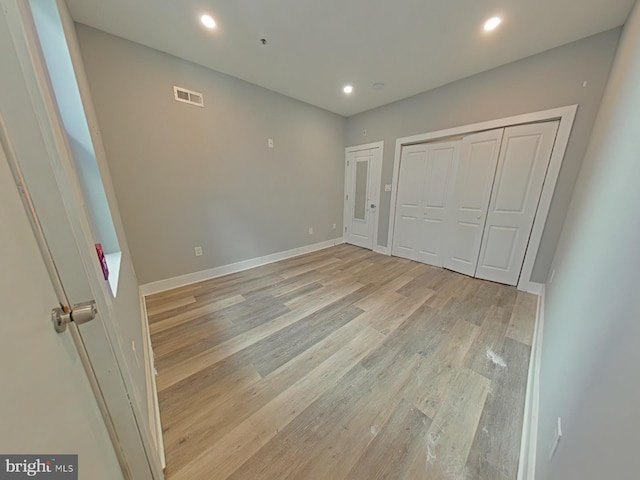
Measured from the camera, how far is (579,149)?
7.20ft

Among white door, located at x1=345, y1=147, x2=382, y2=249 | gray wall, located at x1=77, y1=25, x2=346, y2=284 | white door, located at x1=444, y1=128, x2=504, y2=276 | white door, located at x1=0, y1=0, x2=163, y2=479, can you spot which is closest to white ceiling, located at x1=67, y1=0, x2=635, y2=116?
gray wall, located at x1=77, y1=25, x2=346, y2=284

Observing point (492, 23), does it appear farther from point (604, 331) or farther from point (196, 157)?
point (196, 157)

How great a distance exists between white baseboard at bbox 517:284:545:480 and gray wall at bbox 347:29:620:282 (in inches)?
59.4

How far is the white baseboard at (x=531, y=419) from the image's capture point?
99cm

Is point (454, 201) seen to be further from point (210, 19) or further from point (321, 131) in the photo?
point (210, 19)

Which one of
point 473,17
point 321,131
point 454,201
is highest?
point 473,17

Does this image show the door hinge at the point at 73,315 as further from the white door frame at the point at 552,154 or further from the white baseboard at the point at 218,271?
A: the white door frame at the point at 552,154

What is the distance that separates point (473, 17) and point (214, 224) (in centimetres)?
341

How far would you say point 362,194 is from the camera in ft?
14.2

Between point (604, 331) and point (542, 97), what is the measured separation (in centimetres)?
283

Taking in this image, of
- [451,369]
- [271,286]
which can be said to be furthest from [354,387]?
[271,286]

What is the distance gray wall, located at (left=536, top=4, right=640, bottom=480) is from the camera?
1.70 ft

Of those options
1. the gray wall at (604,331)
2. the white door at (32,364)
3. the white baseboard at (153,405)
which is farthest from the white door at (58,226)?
the gray wall at (604,331)
